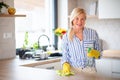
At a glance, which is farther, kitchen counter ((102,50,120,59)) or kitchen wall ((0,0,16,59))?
kitchen counter ((102,50,120,59))

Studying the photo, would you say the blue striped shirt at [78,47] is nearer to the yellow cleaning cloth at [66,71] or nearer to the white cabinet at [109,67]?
the yellow cleaning cloth at [66,71]

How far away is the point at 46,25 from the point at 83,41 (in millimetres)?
2527

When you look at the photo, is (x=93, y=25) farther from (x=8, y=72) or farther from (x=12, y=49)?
(x=8, y=72)

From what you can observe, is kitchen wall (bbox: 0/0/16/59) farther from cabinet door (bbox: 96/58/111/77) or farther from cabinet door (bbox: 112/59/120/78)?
cabinet door (bbox: 112/59/120/78)

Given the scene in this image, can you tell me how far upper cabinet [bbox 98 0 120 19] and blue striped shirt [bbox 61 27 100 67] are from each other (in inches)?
69.9

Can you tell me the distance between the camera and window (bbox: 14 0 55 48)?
484cm

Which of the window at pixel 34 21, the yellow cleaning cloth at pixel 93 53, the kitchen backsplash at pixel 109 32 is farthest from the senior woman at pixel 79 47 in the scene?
the kitchen backsplash at pixel 109 32

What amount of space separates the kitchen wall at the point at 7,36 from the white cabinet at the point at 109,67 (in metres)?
1.42

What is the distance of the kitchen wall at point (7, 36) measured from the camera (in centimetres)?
425

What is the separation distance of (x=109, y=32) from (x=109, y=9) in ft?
1.86

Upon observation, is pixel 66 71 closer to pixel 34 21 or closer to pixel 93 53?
pixel 93 53

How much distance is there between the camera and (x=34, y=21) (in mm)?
5211

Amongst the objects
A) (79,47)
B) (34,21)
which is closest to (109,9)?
(34,21)

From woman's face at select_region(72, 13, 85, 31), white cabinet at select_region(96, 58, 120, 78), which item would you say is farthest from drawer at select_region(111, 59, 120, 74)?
woman's face at select_region(72, 13, 85, 31)
